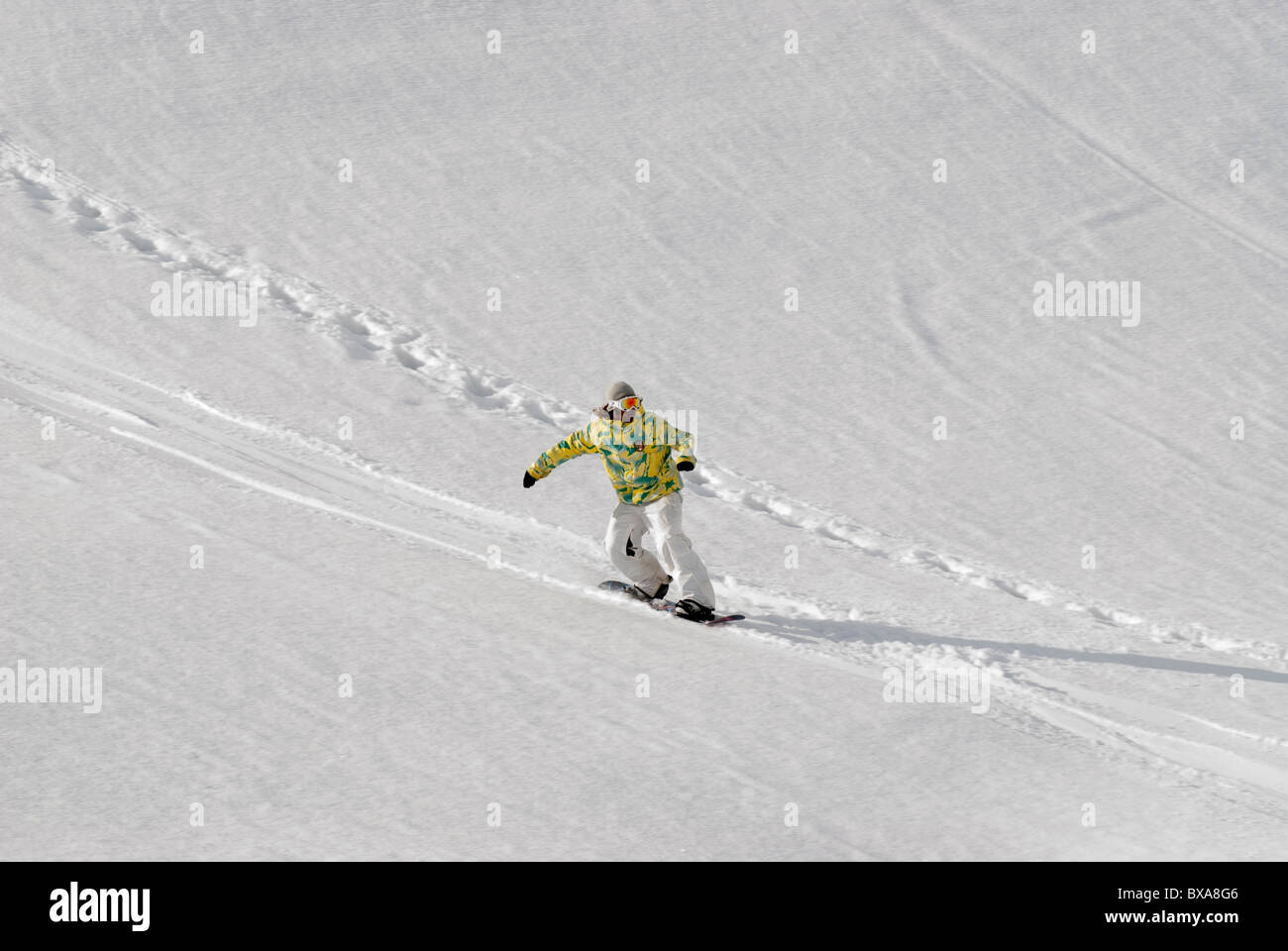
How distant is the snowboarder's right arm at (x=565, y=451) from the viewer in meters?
8.58

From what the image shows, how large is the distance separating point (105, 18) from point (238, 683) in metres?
12.9

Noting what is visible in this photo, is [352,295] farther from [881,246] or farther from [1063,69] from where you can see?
[1063,69]

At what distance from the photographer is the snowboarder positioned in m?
8.42

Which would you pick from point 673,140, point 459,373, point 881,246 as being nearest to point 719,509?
point 459,373

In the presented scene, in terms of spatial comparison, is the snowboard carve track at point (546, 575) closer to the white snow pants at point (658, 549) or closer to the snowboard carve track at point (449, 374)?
the white snow pants at point (658, 549)

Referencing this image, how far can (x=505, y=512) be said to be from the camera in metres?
10.3

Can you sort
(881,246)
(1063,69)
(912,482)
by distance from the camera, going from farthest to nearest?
(1063,69) → (881,246) → (912,482)

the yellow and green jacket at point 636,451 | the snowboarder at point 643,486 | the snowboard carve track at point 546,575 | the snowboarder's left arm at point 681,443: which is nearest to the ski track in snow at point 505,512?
the snowboard carve track at point 546,575

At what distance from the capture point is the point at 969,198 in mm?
16359

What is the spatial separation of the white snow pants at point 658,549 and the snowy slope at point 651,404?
0.31 meters

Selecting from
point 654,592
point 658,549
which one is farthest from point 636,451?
point 654,592

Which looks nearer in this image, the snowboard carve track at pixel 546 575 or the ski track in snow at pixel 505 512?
the snowboard carve track at pixel 546 575
